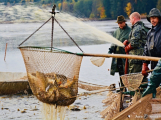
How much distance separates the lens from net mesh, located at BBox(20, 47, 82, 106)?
4832mm

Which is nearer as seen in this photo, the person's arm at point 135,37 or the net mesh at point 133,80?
the net mesh at point 133,80

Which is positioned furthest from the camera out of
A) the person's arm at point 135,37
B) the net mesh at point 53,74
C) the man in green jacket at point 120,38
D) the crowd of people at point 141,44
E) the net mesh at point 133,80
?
the man in green jacket at point 120,38

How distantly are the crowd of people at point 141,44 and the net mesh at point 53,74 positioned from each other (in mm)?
1043

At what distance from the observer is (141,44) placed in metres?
6.57

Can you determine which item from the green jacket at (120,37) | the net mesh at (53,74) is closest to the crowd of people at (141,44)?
the green jacket at (120,37)

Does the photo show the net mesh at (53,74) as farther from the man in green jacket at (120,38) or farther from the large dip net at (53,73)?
the man in green jacket at (120,38)

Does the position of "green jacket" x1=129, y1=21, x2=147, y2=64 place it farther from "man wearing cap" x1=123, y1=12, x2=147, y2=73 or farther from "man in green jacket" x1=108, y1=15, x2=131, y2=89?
"man in green jacket" x1=108, y1=15, x2=131, y2=89

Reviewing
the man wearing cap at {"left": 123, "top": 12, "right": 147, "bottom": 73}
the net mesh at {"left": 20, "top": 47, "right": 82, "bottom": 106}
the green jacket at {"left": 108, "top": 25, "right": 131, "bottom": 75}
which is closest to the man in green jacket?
the green jacket at {"left": 108, "top": 25, "right": 131, "bottom": 75}

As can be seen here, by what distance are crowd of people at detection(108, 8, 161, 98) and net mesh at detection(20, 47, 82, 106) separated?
104cm

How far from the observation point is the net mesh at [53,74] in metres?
4.83

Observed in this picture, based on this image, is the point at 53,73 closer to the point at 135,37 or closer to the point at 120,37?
the point at 135,37

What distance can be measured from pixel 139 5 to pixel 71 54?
40.2 metres

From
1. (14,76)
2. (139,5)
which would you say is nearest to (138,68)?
(14,76)

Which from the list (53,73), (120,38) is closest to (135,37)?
(120,38)
